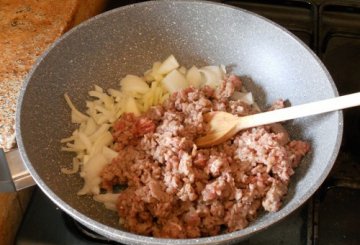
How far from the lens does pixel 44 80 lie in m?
1.07

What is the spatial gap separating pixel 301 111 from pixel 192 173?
10.5 inches

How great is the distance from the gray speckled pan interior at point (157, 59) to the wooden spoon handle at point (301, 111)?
3 centimetres

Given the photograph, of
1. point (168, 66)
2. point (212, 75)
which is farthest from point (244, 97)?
point (168, 66)

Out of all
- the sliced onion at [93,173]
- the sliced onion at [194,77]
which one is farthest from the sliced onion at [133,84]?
the sliced onion at [93,173]

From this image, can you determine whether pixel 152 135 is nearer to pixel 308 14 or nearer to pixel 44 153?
pixel 44 153

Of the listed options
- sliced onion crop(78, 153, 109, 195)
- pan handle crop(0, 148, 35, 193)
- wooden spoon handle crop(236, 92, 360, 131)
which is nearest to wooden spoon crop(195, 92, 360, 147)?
wooden spoon handle crop(236, 92, 360, 131)

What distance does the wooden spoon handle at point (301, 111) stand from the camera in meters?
0.93

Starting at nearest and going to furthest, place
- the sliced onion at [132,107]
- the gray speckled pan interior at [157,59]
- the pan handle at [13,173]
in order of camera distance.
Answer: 1. the pan handle at [13,173]
2. the gray speckled pan interior at [157,59]
3. the sliced onion at [132,107]

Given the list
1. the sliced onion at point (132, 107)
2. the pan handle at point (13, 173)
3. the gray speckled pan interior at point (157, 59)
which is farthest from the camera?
the sliced onion at point (132, 107)

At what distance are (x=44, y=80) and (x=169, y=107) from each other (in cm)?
30

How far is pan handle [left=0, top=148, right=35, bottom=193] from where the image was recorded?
85 centimetres

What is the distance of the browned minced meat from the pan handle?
0.19m

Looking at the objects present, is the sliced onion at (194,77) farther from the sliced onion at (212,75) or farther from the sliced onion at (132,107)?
the sliced onion at (132,107)

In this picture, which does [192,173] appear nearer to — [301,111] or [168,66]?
[301,111]
